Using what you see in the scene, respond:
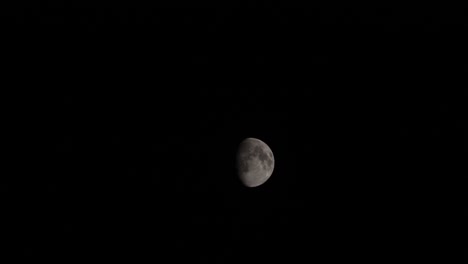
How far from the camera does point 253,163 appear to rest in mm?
A: 4438

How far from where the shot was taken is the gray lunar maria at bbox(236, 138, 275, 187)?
14.5 ft

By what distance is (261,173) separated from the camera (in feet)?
14.9

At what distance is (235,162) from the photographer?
4539 millimetres

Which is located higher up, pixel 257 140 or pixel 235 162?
pixel 257 140

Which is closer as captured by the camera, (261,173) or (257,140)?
(261,173)

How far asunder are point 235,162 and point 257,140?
22.0 inches

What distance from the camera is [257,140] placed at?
4.85m

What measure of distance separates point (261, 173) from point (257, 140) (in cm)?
56

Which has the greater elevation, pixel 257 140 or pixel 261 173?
pixel 257 140

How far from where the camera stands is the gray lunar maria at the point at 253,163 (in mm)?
4426

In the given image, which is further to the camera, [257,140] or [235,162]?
[257,140]
